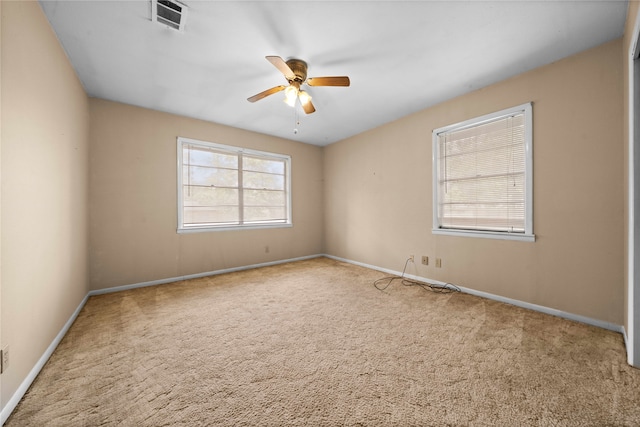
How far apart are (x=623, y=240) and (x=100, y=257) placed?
5808 mm

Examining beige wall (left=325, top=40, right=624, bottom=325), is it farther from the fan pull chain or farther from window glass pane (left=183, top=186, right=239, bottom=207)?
window glass pane (left=183, top=186, right=239, bottom=207)

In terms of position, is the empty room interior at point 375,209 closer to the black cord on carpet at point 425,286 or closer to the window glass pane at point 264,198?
the black cord on carpet at point 425,286

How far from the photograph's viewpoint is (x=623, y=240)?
2.18 m

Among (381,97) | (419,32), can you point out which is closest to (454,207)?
(381,97)

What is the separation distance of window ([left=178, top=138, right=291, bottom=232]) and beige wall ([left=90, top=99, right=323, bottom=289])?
0.14 meters

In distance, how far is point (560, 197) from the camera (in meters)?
2.53

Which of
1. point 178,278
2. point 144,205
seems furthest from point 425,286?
point 144,205

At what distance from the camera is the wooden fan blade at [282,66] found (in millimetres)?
2078

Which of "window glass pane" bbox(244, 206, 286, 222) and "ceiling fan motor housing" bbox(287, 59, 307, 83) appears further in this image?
"window glass pane" bbox(244, 206, 286, 222)

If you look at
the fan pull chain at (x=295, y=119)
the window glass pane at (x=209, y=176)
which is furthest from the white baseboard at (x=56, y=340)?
the fan pull chain at (x=295, y=119)

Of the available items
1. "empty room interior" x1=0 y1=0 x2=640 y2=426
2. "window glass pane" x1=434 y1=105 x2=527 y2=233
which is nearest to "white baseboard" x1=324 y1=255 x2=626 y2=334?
"empty room interior" x1=0 y1=0 x2=640 y2=426

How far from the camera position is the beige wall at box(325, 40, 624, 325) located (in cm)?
226

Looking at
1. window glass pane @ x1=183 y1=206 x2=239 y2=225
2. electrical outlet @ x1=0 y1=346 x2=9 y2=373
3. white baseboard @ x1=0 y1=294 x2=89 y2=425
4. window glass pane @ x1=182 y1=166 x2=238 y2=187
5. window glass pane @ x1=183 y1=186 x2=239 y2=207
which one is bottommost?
white baseboard @ x1=0 y1=294 x2=89 y2=425

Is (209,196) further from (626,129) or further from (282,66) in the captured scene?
(626,129)
